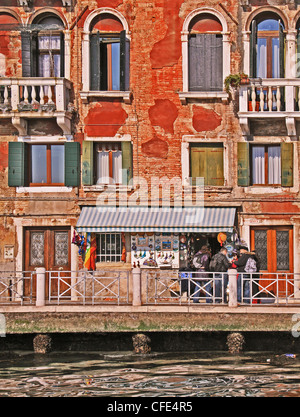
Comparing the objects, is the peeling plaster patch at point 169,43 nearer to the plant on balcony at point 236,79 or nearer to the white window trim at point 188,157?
the plant on balcony at point 236,79

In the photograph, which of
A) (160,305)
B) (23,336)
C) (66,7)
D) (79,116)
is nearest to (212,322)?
(160,305)

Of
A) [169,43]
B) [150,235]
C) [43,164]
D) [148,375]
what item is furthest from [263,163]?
Result: [148,375]

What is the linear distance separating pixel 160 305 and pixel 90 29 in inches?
403

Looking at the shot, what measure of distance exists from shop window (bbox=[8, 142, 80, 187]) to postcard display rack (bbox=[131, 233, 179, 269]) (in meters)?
2.94

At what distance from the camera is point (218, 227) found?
31.2 m

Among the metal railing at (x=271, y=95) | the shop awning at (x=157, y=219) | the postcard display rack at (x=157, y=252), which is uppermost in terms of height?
the metal railing at (x=271, y=95)

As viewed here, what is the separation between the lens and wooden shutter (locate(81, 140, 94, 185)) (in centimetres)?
3241

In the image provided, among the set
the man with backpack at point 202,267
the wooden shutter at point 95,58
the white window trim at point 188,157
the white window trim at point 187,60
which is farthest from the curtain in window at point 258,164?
the wooden shutter at point 95,58

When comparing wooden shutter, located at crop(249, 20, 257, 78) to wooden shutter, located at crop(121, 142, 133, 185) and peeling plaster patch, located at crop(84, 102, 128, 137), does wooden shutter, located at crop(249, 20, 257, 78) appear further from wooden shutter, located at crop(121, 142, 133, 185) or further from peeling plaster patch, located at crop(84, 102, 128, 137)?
wooden shutter, located at crop(121, 142, 133, 185)

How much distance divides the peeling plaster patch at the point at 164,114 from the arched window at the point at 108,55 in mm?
1149

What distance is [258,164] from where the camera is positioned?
32375 millimetres

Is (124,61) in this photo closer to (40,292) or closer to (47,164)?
(47,164)

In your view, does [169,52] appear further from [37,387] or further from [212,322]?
[37,387]

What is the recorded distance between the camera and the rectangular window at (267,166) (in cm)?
3228
